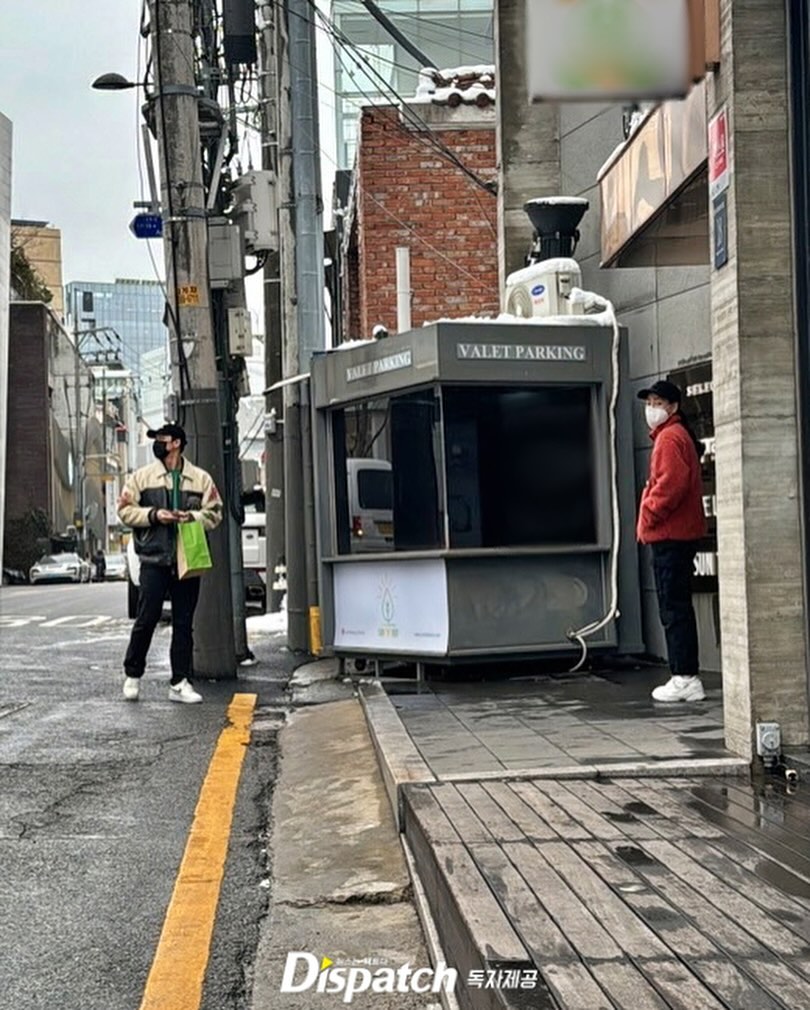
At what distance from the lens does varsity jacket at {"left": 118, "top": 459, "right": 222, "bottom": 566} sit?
9.78 meters

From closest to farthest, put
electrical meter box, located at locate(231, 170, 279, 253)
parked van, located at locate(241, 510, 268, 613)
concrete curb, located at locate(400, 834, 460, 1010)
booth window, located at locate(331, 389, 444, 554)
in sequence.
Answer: concrete curb, located at locate(400, 834, 460, 1010) → booth window, located at locate(331, 389, 444, 554) → electrical meter box, located at locate(231, 170, 279, 253) → parked van, located at locate(241, 510, 268, 613)

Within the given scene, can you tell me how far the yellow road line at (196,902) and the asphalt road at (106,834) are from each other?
36mm

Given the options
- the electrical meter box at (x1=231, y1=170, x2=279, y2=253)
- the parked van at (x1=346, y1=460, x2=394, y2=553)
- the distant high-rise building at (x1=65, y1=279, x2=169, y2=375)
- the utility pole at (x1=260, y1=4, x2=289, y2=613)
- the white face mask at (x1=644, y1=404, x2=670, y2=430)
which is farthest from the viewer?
the distant high-rise building at (x1=65, y1=279, x2=169, y2=375)

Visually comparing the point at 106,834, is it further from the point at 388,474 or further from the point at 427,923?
the point at 388,474

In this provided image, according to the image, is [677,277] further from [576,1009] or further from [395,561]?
[576,1009]

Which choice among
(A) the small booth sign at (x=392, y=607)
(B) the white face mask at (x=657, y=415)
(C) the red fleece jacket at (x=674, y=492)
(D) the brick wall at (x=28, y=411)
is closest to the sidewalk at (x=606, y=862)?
(C) the red fleece jacket at (x=674, y=492)

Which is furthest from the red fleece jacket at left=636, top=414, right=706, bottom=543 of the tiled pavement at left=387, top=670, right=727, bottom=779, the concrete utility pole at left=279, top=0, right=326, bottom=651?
the concrete utility pole at left=279, top=0, right=326, bottom=651

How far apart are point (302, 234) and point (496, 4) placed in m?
2.92

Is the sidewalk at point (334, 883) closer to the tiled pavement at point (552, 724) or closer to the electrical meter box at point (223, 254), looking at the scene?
the tiled pavement at point (552, 724)

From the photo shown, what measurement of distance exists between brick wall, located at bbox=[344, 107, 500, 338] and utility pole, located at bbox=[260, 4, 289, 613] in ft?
8.20

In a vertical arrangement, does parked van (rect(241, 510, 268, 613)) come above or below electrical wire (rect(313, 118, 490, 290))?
below

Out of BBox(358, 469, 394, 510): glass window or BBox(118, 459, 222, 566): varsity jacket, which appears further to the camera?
BBox(358, 469, 394, 510): glass window

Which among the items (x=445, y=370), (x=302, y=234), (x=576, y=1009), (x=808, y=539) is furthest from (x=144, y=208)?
(x=576, y=1009)

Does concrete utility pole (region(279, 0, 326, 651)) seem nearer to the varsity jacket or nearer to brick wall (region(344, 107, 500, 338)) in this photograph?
the varsity jacket
